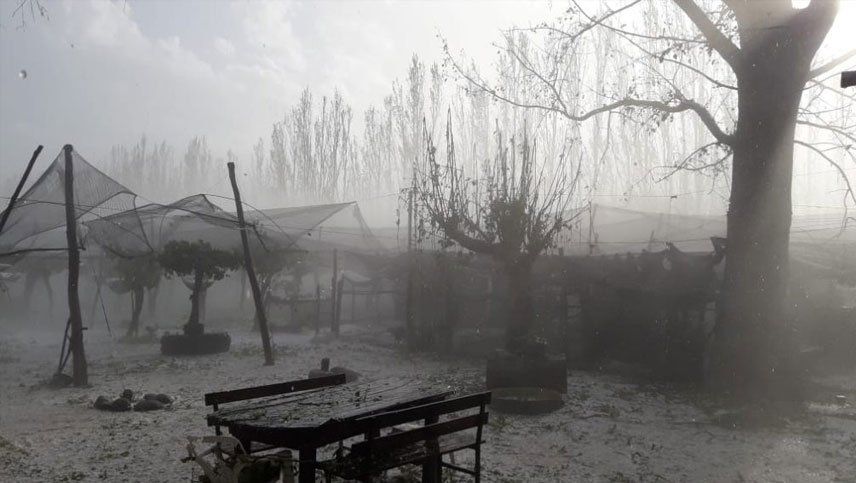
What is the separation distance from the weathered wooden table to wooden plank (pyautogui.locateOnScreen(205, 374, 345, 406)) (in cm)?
10

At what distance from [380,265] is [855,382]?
10245mm

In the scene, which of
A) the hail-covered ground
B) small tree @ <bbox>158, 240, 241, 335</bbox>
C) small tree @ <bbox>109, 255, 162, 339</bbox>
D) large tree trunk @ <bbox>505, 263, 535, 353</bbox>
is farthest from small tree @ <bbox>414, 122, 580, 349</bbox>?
small tree @ <bbox>109, 255, 162, 339</bbox>

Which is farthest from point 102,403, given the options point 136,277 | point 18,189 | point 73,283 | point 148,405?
point 136,277

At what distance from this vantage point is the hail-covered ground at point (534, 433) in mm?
5672

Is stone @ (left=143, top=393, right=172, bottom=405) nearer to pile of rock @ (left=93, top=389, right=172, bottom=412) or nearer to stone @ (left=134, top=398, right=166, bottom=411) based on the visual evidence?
pile of rock @ (left=93, top=389, right=172, bottom=412)

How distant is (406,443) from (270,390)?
4.66 ft

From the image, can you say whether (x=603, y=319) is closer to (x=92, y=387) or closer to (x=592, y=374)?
(x=592, y=374)

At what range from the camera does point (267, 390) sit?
15.9 feet

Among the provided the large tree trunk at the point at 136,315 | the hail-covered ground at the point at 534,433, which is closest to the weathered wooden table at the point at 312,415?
the hail-covered ground at the point at 534,433

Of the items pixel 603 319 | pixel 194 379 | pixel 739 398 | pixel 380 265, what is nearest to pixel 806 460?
pixel 739 398

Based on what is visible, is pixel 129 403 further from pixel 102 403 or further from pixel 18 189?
pixel 18 189

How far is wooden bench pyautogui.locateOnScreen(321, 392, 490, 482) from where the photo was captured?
148 inches

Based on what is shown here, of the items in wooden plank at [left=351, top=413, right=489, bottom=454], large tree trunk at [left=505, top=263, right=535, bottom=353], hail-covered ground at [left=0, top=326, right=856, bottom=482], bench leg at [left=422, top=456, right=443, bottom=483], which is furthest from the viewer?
large tree trunk at [left=505, top=263, right=535, bottom=353]

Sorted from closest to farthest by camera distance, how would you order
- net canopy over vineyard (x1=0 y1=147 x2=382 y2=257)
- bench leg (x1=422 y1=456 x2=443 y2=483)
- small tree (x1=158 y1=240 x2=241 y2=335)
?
bench leg (x1=422 y1=456 x2=443 y2=483)
net canopy over vineyard (x1=0 y1=147 x2=382 y2=257)
small tree (x1=158 y1=240 x2=241 y2=335)
